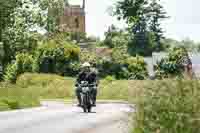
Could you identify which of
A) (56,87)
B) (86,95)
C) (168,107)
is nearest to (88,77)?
→ (86,95)

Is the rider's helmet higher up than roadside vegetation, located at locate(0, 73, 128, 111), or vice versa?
the rider's helmet

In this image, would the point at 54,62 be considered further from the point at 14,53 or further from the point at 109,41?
the point at 109,41

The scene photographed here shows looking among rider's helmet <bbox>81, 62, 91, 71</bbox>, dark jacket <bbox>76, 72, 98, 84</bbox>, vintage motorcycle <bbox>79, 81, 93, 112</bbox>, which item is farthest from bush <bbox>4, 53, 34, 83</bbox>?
rider's helmet <bbox>81, 62, 91, 71</bbox>

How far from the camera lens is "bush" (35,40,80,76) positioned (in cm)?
7269

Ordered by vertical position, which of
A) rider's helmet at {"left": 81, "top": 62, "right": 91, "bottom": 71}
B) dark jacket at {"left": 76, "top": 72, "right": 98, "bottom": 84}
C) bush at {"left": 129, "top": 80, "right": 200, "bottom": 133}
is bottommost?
dark jacket at {"left": 76, "top": 72, "right": 98, "bottom": 84}

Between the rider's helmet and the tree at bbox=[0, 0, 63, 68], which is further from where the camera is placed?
the tree at bbox=[0, 0, 63, 68]

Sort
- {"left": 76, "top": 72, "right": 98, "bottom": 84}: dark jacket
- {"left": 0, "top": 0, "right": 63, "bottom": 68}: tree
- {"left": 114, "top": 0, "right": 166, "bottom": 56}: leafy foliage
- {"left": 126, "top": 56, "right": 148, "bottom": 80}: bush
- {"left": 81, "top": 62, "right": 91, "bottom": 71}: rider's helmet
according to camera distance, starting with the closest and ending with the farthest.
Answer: {"left": 81, "top": 62, "right": 91, "bottom": 71}: rider's helmet
{"left": 76, "top": 72, "right": 98, "bottom": 84}: dark jacket
{"left": 126, "top": 56, "right": 148, "bottom": 80}: bush
{"left": 0, "top": 0, "right": 63, "bottom": 68}: tree
{"left": 114, "top": 0, "right": 166, "bottom": 56}: leafy foliage

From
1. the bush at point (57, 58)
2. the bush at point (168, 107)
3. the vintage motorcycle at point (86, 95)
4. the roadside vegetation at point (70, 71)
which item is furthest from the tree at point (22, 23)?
the bush at point (168, 107)

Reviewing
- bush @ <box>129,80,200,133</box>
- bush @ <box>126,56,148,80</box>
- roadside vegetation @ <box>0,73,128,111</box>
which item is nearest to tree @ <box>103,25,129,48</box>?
bush @ <box>126,56,148,80</box>

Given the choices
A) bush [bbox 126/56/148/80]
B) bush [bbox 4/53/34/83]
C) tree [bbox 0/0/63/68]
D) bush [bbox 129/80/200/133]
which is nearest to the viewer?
bush [bbox 129/80/200/133]

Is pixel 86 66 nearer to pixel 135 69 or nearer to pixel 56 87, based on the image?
pixel 56 87

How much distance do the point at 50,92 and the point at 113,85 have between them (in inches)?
194

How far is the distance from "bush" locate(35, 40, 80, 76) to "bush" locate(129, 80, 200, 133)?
189ft

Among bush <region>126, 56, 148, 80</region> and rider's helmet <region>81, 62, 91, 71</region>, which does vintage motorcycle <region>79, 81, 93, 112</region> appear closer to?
rider's helmet <region>81, 62, 91, 71</region>
